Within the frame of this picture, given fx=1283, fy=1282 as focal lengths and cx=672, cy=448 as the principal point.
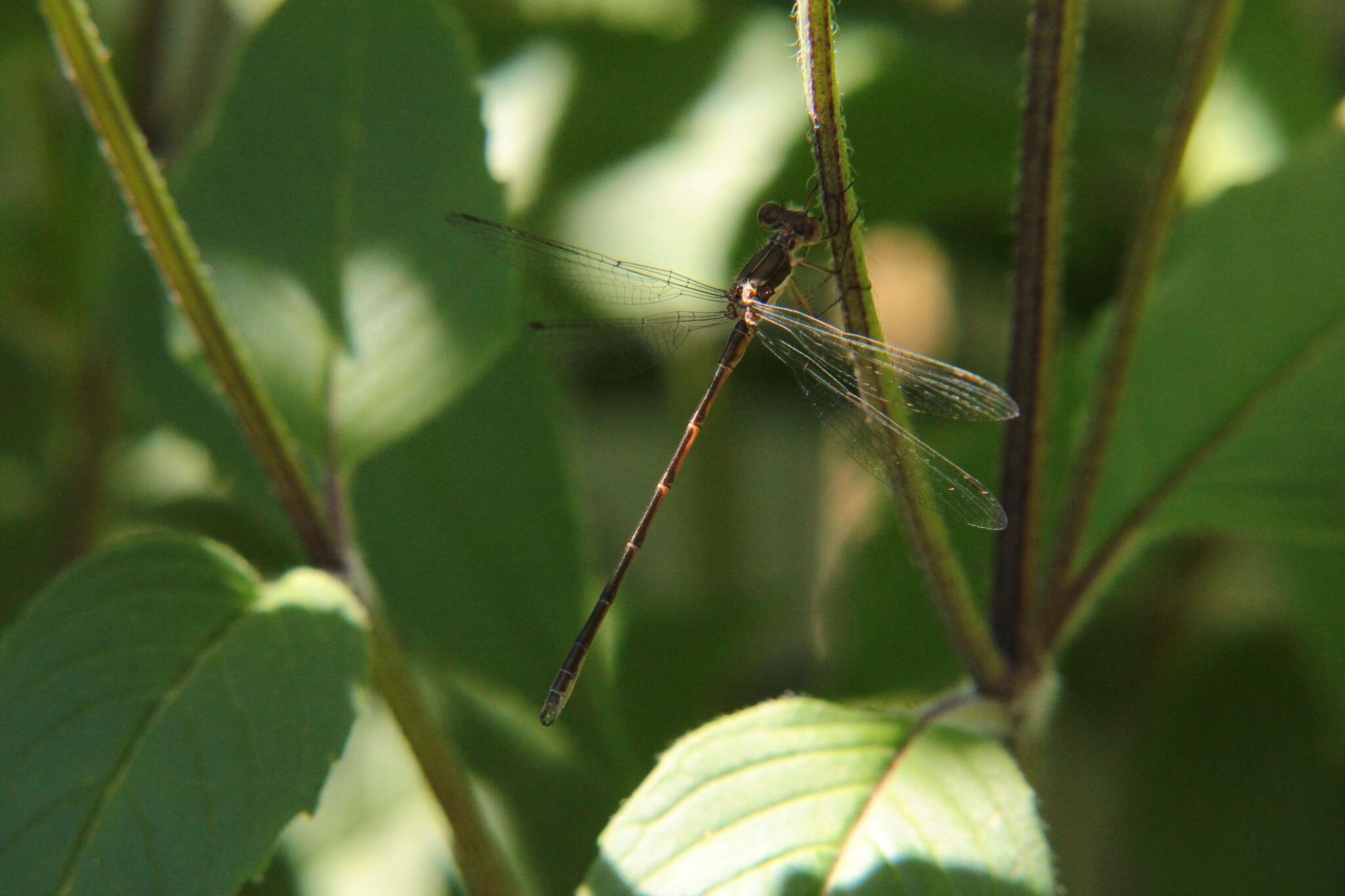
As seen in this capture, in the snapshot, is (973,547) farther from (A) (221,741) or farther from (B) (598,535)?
(A) (221,741)

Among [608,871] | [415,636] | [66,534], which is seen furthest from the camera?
[66,534]

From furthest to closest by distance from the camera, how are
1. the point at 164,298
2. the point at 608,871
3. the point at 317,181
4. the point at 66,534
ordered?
the point at 66,534 < the point at 164,298 < the point at 317,181 < the point at 608,871

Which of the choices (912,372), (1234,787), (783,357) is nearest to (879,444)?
(912,372)

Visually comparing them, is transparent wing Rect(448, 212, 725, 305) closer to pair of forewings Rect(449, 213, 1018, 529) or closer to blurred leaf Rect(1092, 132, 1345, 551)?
pair of forewings Rect(449, 213, 1018, 529)

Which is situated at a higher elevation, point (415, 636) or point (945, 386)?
point (945, 386)

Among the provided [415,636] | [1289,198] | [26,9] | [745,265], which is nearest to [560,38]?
[745,265]

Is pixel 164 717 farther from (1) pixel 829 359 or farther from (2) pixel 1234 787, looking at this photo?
(2) pixel 1234 787

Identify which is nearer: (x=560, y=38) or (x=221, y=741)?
(x=221, y=741)
